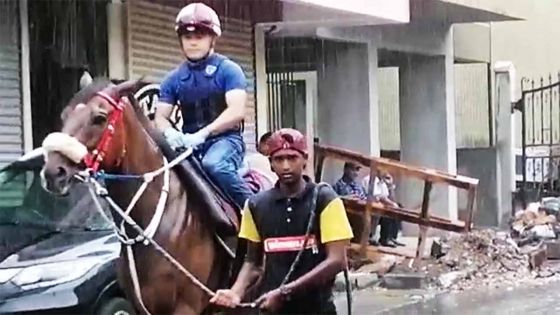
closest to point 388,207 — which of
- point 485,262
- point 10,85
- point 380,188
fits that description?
point 485,262

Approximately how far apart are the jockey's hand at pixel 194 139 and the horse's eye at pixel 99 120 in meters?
0.83

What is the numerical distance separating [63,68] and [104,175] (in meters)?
9.04

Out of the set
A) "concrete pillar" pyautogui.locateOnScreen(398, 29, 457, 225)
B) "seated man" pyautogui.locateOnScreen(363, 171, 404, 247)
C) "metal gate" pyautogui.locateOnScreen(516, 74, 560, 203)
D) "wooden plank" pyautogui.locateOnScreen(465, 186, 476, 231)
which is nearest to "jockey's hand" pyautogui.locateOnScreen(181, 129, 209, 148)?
"wooden plank" pyautogui.locateOnScreen(465, 186, 476, 231)

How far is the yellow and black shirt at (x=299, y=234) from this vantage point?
595cm

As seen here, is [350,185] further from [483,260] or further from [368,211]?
[483,260]

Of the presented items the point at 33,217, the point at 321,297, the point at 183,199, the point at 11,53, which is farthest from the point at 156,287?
the point at 11,53

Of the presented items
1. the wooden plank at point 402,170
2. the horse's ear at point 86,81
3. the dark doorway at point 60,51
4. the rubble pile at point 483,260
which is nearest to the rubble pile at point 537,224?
the rubble pile at point 483,260

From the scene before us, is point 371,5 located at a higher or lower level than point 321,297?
higher

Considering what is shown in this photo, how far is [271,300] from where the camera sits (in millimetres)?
5844

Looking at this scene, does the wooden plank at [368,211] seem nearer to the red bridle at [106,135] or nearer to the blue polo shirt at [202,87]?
the blue polo shirt at [202,87]

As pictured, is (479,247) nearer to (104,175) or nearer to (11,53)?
(11,53)

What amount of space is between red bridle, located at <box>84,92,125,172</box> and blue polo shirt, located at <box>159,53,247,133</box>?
83 centimetres

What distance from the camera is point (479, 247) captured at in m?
19.2

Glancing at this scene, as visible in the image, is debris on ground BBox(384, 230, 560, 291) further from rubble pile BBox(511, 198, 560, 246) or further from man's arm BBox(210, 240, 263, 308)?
man's arm BBox(210, 240, 263, 308)
